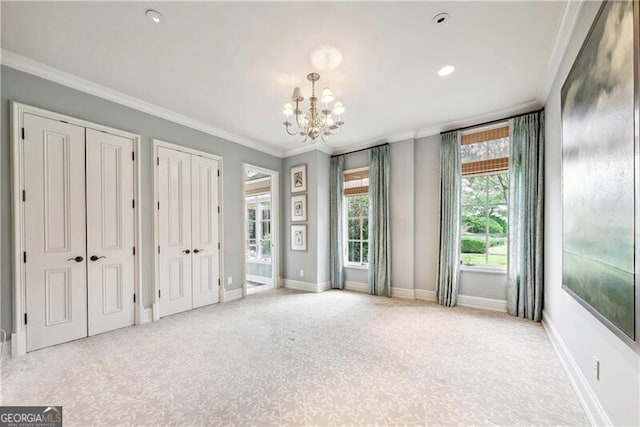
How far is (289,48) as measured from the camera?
2398mm

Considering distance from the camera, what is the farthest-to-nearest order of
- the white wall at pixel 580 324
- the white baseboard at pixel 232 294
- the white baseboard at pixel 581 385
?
the white baseboard at pixel 232 294 < the white baseboard at pixel 581 385 < the white wall at pixel 580 324

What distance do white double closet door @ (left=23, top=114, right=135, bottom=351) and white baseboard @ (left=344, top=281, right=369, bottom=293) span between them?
3.62 metres

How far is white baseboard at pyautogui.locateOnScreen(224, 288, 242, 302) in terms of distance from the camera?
4.52 meters

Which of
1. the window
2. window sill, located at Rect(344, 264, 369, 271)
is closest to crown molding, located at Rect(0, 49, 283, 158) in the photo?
the window

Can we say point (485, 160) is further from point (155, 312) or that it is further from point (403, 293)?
point (155, 312)

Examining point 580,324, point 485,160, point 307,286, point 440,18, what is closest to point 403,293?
point 307,286

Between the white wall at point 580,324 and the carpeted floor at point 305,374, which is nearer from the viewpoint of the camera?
the white wall at point 580,324

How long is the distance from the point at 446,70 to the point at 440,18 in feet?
2.62

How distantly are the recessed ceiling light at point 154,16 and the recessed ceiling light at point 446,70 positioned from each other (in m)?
2.65

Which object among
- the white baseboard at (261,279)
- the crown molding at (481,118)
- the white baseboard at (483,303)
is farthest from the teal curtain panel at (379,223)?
the white baseboard at (261,279)

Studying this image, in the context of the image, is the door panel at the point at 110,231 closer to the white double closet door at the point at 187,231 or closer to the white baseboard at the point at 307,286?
the white double closet door at the point at 187,231

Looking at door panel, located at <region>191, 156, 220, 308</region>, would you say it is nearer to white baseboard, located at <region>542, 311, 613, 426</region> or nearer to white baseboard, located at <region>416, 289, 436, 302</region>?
white baseboard, located at <region>416, 289, 436, 302</region>

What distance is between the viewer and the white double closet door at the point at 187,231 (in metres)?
3.71

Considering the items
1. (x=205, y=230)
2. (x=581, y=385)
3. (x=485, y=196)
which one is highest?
(x=485, y=196)
